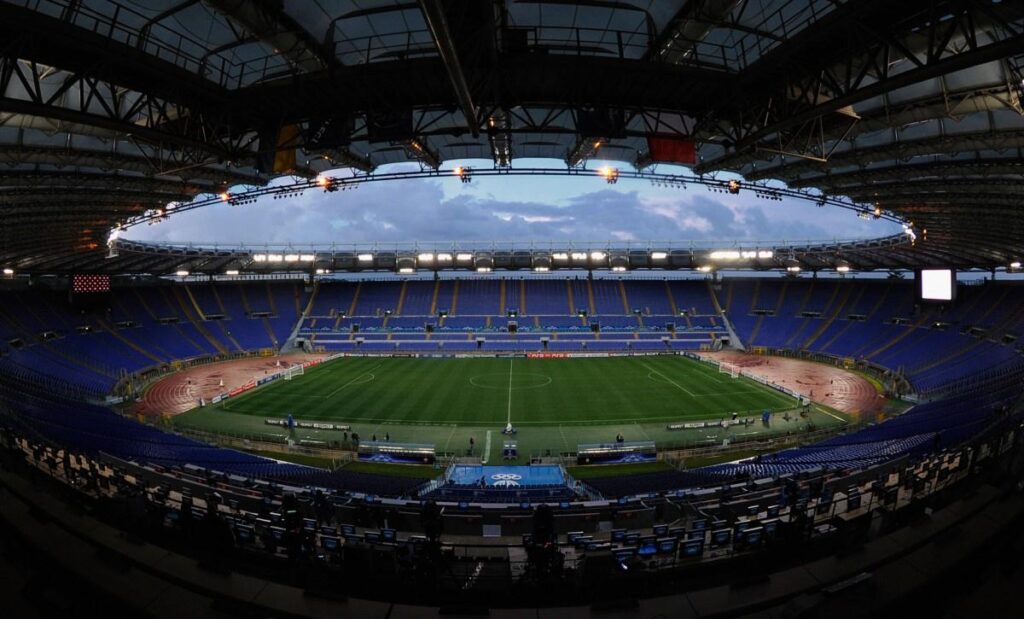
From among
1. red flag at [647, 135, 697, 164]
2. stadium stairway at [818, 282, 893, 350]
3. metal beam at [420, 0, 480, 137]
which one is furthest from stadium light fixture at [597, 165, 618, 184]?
stadium stairway at [818, 282, 893, 350]

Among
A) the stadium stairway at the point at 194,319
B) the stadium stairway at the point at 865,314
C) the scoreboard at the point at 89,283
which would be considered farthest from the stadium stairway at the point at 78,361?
the stadium stairway at the point at 865,314

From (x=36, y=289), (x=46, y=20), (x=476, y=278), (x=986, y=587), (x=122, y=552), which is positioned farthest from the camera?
(x=476, y=278)

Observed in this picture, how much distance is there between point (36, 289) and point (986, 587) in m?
65.9

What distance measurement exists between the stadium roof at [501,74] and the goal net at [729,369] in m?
26.2

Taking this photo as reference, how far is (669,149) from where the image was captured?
531 inches

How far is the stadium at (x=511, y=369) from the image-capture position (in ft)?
14.2

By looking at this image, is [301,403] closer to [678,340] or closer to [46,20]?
[46,20]

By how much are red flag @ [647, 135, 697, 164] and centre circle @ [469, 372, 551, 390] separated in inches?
1027

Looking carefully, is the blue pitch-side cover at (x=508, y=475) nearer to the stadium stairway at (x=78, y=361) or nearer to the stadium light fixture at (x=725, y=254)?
the stadium stairway at (x=78, y=361)

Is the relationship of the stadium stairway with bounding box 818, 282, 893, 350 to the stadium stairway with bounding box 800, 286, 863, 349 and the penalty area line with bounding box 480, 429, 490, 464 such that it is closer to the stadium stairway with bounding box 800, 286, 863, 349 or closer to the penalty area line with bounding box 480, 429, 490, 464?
the stadium stairway with bounding box 800, 286, 863, 349

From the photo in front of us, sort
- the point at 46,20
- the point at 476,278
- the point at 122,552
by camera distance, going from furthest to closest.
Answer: the point at 476,278
the point at 46,20
the point at 122,552

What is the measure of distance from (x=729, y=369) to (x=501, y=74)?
130 feet

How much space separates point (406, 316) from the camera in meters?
61.8

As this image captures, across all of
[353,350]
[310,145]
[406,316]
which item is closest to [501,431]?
[310,145]
